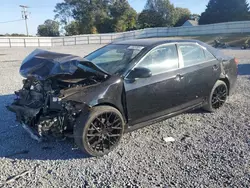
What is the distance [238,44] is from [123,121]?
2424 cm

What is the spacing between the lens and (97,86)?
3.34 metres

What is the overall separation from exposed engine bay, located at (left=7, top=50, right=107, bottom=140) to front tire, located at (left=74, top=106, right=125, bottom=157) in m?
0.19

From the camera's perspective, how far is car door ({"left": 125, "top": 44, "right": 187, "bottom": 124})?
3.65 meters

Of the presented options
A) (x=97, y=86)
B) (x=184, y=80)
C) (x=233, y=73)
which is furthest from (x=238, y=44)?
(x=97, y=86)

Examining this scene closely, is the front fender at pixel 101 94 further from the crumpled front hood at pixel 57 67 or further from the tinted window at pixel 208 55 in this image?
the tinted window at pixel 208 55

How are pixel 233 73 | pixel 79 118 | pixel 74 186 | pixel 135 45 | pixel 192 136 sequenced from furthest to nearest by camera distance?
1. pixel 233 73
2. pixel 135 45
3. pixel 192 136
4. pixel 79 118
5. pixel 74 186

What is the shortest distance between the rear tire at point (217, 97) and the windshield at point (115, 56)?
192cm

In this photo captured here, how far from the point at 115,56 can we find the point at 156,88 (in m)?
1.01

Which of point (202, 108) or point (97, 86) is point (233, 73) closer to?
point (202, 108)

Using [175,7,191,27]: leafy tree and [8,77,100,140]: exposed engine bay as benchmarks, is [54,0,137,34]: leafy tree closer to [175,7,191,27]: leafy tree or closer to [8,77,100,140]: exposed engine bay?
[175,7,191,27]: leafy tree

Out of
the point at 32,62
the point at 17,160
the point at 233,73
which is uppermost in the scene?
the point at 32,62

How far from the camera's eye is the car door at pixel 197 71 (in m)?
4.31

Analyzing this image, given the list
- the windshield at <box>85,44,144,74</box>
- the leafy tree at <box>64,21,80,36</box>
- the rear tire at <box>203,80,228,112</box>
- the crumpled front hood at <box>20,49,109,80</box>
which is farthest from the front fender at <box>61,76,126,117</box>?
the leafy tree at <box>64,21,80,36</box>

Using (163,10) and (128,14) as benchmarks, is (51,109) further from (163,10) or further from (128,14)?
(163,10)
